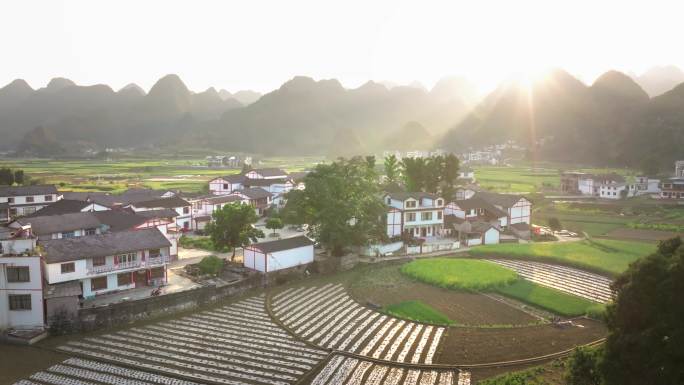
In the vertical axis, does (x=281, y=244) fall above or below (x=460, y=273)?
above

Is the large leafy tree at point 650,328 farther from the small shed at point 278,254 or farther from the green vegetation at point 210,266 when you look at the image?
the green vegetation at point 210,266

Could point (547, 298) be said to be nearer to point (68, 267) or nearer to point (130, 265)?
point (130, 265)

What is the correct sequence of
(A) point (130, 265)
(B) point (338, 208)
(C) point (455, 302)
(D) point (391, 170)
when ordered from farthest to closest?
(D) point (391, 170), (B) point (338, 208), (A) point (130, 265), (C) point (455, 302)

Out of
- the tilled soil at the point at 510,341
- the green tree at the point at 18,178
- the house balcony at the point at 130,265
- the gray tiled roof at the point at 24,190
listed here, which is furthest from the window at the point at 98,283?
the green tree at the point at 18,178

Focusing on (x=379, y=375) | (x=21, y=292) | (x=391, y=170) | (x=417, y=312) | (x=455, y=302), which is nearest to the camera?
(x=379, y=375)

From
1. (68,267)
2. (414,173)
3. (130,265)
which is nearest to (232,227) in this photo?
(130,265)

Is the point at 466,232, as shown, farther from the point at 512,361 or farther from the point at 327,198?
the point at 512,361

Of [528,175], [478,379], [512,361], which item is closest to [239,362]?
[478,379]

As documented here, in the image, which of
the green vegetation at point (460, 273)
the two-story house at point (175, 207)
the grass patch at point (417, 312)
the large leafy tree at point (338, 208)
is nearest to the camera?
A: the grass patch at point (417, 312)
